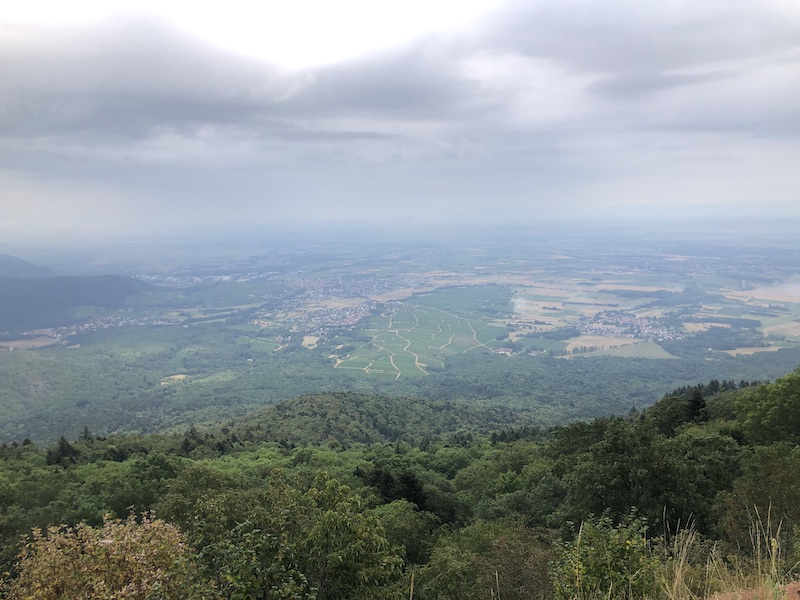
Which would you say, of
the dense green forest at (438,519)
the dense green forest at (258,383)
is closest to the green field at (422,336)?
the dense green forest at (258,383)

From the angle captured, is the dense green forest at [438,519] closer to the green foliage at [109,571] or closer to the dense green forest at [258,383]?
the green foliage at [109,571]

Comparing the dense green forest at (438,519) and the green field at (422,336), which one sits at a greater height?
the dense green forest at (438,519)

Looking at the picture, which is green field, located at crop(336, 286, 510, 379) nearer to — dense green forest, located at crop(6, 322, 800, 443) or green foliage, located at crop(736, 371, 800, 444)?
dense green forest, located at crop(6, 322, 800, 443)

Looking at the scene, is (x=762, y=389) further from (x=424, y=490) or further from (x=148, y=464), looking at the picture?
(x=148, y=464)

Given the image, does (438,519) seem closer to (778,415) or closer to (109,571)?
(778,415)

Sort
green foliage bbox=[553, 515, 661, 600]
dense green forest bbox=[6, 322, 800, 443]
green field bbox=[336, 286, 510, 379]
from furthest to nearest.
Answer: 1. green field bbox=[336, 286, 510, 379]
2. dense green forest bbox=[6, 322, 800, 443]
3. green foliage bbox=[553, 515, 661, 600]

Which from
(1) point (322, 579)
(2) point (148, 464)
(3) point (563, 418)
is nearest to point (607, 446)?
(1) point (322, 579)

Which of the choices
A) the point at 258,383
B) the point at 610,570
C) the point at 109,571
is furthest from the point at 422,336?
the point at 610,570

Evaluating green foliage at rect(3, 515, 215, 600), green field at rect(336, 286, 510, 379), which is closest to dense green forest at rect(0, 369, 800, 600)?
green foliage at rect(3, 515, 215, 600)

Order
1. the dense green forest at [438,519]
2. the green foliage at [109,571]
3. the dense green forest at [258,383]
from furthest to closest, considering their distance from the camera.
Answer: the dense green forest at [258,383]
the dense green forest at [438,519]
the green foliage at [109,571]
